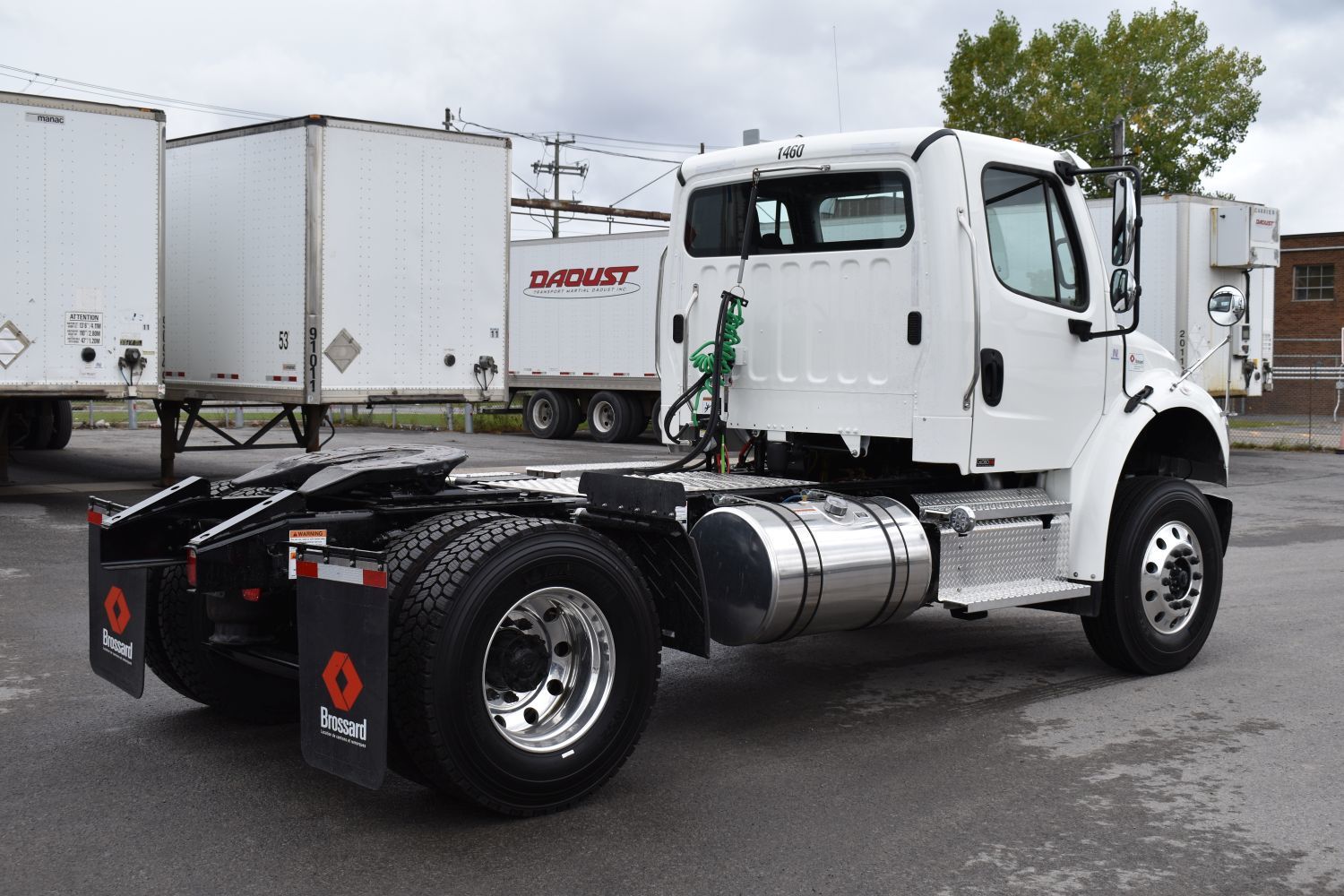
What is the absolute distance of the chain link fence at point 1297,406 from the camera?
98.7 feet

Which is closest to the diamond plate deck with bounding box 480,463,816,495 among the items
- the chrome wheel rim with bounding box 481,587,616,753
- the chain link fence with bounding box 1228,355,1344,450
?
the chrome wheel rim with bounding box 481,587,616,753

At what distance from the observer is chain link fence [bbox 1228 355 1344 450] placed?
30.1 meters

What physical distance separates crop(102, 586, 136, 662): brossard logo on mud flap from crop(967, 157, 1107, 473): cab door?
12.6 feet

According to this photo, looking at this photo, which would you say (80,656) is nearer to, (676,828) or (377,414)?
(676,828)

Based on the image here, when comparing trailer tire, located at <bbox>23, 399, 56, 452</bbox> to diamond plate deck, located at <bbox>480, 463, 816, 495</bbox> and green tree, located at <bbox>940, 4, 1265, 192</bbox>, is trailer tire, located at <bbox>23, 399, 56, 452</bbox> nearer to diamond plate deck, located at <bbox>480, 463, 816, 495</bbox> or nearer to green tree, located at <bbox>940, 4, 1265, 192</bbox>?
diamond plate deck, located at <bbox>480, 463, 816, 495</bbox>

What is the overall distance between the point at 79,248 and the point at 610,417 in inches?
546

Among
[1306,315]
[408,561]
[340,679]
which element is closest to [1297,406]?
[1306,315]

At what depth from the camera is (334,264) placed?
14172mm

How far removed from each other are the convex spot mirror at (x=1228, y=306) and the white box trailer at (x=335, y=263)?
9514 millimetres

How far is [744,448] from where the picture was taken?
7.45 metres

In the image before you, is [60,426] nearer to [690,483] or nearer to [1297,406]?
[690,483]

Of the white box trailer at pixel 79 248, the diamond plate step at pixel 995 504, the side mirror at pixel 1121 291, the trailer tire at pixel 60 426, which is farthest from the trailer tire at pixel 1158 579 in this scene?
the trailer tire at pixel 60 426

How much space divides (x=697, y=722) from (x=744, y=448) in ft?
5.89

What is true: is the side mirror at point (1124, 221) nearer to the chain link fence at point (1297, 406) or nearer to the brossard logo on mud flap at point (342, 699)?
Answer: the brossard logo on mud flap at point (342, 699)
